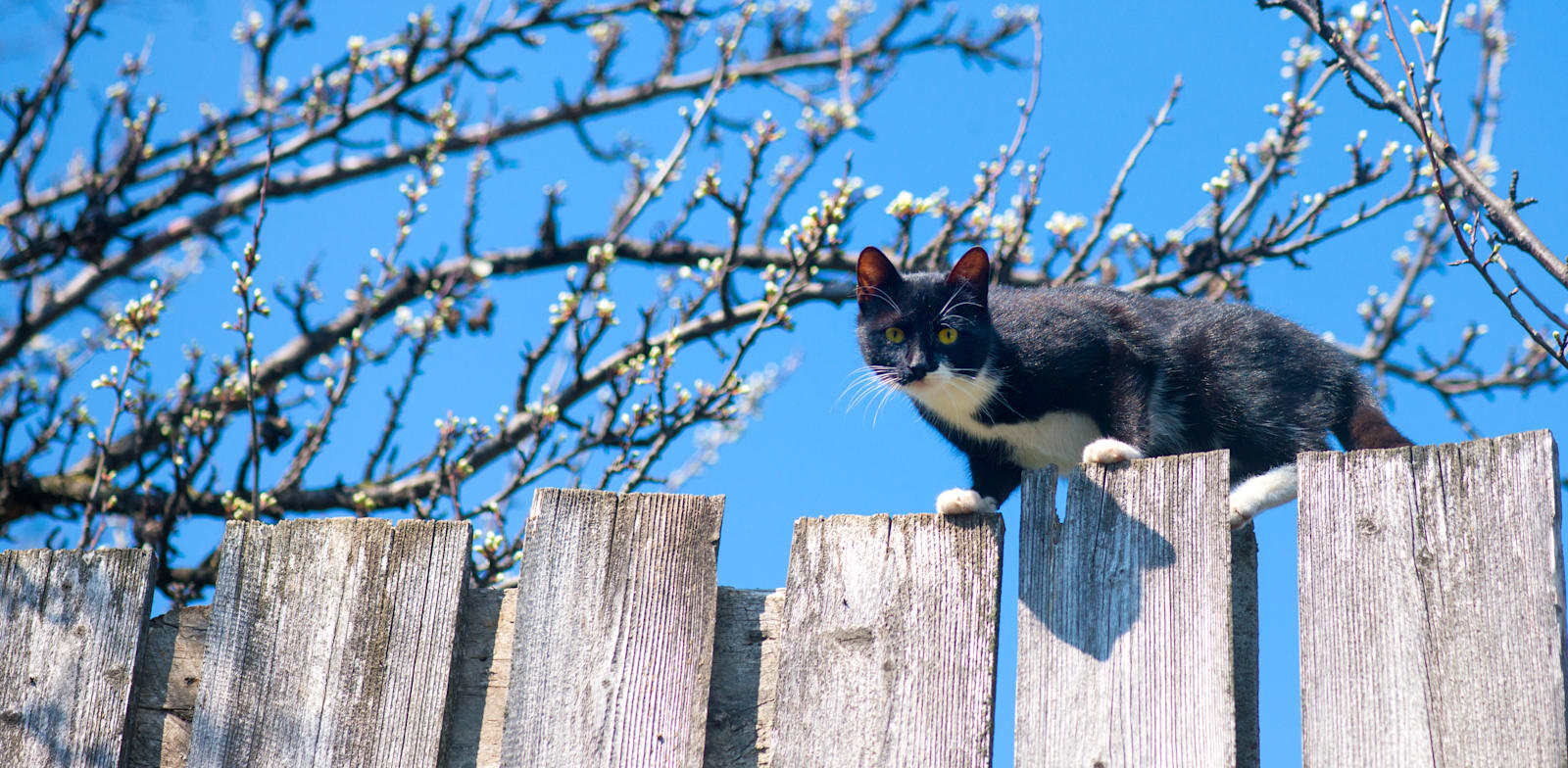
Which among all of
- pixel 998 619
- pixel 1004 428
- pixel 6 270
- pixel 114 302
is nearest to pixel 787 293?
pixel 1004 428

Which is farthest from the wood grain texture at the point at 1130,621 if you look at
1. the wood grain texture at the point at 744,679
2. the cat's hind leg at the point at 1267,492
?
the cat's hind leg at the point at 1267,492

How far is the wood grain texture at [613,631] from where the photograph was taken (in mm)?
2084

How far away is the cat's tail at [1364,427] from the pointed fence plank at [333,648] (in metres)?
2.17

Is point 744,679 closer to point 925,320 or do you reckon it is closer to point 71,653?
point 71,653

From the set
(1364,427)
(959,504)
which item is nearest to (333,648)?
(959,504)

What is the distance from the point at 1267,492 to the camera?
110 inches

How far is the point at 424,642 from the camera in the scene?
7.28 ft

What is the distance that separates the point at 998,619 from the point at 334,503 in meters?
3.57

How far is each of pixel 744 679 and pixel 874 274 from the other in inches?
64.5

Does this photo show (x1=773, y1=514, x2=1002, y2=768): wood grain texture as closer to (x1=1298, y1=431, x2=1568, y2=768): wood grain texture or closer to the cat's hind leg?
(x1=1298, y1=431, x2=1568, y2=768): wood grain texture

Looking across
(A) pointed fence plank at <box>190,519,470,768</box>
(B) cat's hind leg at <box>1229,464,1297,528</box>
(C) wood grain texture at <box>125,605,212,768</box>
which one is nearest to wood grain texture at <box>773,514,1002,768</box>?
(A) pointed fence plank at <box>190,519,470,768</box>

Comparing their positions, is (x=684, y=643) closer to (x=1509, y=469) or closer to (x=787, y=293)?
(x=1509, y=469)

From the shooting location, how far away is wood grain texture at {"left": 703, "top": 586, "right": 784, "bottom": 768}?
2107 millimetres

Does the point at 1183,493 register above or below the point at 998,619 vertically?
above
